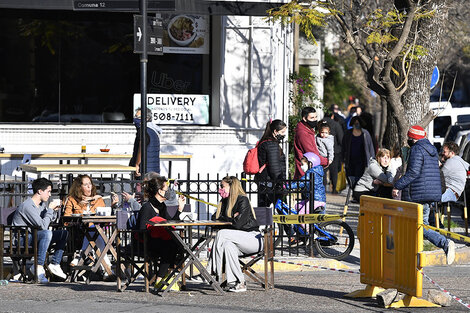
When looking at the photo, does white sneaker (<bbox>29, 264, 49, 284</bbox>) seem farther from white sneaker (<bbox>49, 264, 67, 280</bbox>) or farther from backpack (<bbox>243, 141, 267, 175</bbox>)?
backpack (<bbox>243, 141, 267, 175</bbox>)

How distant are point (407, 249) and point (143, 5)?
16.0 feet

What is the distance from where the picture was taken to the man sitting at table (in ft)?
37.6

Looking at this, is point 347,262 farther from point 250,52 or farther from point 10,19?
point 10,19

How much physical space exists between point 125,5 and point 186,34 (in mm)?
3923

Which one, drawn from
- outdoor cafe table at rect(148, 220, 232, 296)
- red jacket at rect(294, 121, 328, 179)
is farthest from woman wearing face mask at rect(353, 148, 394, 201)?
outdoor cafe table at rect(148, 220, 232, 296)

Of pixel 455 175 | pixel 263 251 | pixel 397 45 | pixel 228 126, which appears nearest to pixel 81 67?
pixel 228 126

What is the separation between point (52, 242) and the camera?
1172 cm

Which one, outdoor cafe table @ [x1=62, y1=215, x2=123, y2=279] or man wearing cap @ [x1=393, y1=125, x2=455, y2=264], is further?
man wearing cap @ [x1=393, y1=125, x2=455, y2=264]

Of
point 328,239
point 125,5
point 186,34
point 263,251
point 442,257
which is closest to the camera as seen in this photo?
point 263,251

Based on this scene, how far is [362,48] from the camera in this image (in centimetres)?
→ 1449

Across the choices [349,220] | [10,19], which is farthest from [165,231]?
[10,19]

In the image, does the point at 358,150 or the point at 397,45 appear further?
the point at 358,150

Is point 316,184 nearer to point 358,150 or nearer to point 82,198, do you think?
point 82,198

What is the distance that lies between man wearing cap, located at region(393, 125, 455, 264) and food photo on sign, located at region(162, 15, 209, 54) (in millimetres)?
6295
